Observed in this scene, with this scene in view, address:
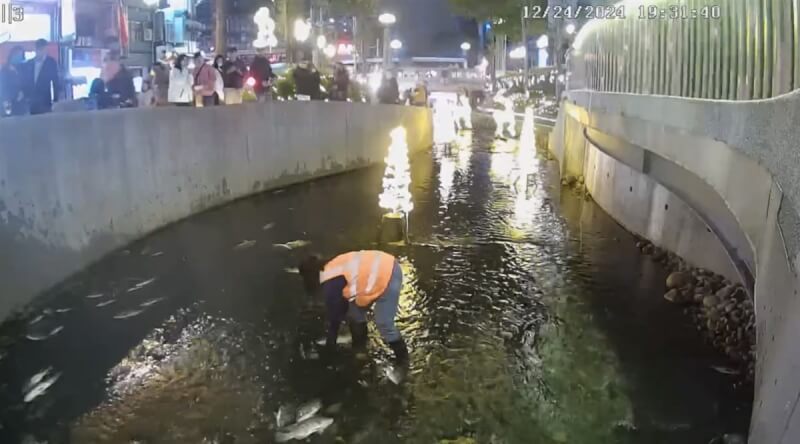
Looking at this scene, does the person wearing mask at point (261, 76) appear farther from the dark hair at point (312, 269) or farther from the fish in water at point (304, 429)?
the fish in water at point (304, 429)

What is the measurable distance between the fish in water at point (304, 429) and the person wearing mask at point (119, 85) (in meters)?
10.2

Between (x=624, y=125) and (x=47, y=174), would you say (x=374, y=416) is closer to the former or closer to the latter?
(x=47, y=174)

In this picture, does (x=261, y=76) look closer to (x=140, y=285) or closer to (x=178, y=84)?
(x=178, y=84)

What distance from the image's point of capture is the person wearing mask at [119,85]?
1451cm

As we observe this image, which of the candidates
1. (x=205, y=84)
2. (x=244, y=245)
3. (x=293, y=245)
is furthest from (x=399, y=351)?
(x=205, y=84)

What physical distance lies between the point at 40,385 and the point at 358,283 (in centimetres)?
258

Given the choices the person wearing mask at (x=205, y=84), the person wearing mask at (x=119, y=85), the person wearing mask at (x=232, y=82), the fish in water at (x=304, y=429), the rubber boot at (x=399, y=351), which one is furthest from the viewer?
the person wearing mask at (x=232, y=82)

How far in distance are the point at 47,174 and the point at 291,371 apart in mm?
3897

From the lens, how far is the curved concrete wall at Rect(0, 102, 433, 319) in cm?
810

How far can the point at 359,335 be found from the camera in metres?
7.12

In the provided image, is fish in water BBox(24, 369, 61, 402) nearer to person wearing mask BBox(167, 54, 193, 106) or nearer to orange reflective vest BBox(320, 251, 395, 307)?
orange reflective vest BBox(320, 251, 395, 307)

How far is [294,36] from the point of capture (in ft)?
92.0

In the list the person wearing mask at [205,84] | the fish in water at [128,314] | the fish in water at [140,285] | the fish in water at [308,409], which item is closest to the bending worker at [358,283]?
the fish in water at [308,409]

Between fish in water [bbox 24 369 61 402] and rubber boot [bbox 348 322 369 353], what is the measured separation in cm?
239
